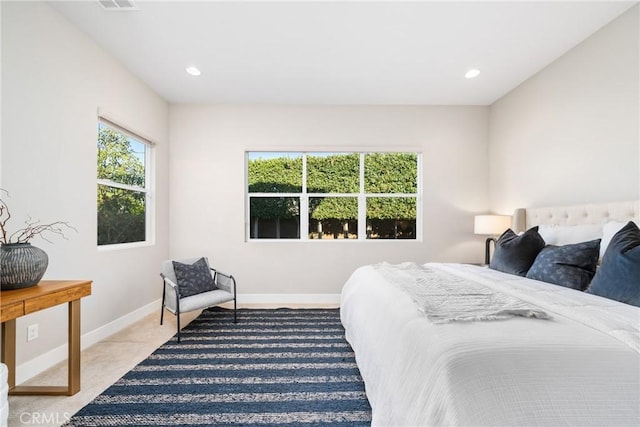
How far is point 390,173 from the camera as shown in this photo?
4305 millimetres

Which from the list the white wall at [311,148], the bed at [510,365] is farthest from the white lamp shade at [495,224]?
the bed at [510,365]

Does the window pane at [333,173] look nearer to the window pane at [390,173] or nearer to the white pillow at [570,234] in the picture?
the window pane at [390,173]

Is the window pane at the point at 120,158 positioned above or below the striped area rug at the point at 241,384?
above

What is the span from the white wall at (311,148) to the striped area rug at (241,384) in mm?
1249

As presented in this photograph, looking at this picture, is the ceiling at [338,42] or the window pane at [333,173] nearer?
the ceiling at [338,42]

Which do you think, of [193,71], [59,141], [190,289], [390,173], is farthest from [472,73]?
[59,141]

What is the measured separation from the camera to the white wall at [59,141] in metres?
2.06

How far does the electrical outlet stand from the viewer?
6.97 feet

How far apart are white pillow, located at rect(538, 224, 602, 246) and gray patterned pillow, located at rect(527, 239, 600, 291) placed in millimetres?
217

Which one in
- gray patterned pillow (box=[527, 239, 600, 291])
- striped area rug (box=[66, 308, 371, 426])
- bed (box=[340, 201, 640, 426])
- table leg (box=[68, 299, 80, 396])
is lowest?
striped area rug (box=[66, 308, 371, 426])

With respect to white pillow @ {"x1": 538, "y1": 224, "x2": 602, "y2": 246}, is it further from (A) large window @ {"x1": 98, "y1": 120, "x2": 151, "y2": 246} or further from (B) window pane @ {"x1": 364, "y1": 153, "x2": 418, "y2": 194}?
(A) large window @ {"x1": 98, "y1": 120, "x2": 151, "y2": 246}

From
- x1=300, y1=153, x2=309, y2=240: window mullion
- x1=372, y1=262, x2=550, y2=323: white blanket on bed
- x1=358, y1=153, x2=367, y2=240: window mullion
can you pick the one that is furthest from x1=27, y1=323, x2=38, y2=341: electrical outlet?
x1=358, y1=153, x2=367, y2=240: window mullion

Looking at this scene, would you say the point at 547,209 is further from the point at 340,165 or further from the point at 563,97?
the point at 340,165

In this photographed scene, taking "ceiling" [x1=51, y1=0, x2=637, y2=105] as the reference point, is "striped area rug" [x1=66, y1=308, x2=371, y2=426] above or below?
below
